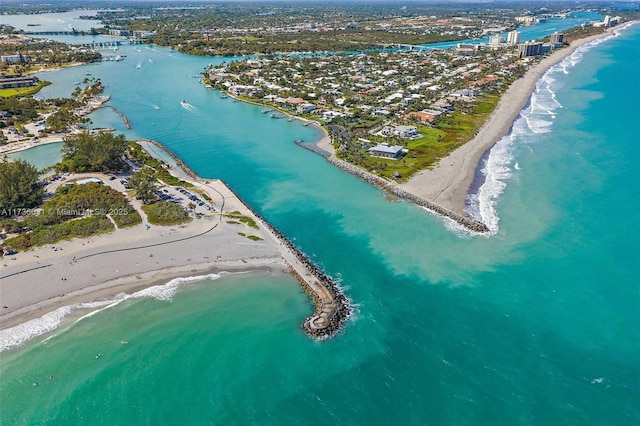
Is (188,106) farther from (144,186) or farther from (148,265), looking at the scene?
(148,265)

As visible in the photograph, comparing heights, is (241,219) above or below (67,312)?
above

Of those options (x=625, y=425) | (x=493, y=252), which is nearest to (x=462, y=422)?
(x=625, y=425)

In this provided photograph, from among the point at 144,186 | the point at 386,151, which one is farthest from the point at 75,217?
the point at 386,151

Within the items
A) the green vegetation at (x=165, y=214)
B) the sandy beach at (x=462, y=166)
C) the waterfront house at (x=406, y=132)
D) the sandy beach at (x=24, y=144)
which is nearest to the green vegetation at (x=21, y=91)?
the sandy beach at (x=24, y=144)

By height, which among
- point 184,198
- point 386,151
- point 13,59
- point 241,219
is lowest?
point 241,219

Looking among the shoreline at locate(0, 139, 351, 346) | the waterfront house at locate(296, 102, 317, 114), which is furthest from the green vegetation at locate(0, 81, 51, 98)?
the shoreline at locate(0, 139, 351, 346)

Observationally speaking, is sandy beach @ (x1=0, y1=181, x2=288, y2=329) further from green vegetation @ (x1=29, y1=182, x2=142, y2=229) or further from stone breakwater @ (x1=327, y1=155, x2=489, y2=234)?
stone breakwater @ (x1=327, y1=155, x2=489, y2=234)
